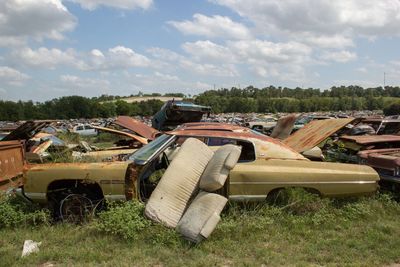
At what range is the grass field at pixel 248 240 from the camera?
→ 15.0 ft

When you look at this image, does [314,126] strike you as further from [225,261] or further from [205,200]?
[225,261]

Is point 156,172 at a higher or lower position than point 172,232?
higher

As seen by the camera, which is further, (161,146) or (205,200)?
(161,146)

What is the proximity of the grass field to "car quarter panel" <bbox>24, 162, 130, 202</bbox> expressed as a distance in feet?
1.48

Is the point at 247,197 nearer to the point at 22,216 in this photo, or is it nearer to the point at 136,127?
the point at 22,216

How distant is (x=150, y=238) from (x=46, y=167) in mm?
1971

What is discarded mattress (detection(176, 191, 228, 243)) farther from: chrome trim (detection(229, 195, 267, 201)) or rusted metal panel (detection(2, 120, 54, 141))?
rusted metal panel (detection(2, 120, 54, 141))

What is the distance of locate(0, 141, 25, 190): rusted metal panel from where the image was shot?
7.74 metres

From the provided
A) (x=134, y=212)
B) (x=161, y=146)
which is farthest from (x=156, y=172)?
(x=134, y=212)

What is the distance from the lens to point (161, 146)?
6090 millimetres

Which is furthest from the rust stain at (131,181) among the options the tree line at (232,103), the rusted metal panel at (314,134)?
the tree line at (232,103)

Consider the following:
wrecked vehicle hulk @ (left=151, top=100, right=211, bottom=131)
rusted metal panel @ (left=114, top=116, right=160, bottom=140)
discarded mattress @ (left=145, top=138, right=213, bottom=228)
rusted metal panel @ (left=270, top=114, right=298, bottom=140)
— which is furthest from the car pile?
wrecked vehicle hulk @ (left=151, top=100, right=211, bottom=131)

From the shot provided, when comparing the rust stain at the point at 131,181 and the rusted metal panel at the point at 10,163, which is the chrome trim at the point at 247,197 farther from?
the rusted metal panel at the point at 10,163

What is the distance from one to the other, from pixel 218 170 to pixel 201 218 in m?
0.79
